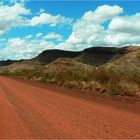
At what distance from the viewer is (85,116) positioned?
13.1 m

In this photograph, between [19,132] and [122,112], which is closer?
[19,132]

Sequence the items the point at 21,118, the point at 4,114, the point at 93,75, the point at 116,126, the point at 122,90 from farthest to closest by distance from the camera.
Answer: the point at 93,75 → the point at 122,90 → the point at 4,114 → the point at 21,118 → the point at 116,126

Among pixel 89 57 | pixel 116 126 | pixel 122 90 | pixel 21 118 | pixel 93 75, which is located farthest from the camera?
pixel 89 57

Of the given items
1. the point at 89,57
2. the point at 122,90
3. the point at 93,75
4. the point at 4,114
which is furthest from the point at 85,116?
the point at 89,57

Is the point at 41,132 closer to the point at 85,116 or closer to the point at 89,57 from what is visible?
the point at 85,116

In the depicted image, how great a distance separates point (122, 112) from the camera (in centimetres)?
1432

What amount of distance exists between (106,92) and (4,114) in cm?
1110

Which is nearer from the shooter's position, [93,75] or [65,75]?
[93,75]

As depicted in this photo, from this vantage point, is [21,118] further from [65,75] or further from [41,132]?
[65,75]

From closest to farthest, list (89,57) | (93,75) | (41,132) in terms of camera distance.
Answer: (41,132)
(93,75)
(89,57)

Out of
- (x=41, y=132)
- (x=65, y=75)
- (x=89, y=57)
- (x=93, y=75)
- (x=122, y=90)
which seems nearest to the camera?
(x=41, y=132)

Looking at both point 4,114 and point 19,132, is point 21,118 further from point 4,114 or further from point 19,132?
point 19,132

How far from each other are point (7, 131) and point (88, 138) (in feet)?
8.05

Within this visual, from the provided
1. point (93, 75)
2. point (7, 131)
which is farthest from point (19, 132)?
point (93, 75)
